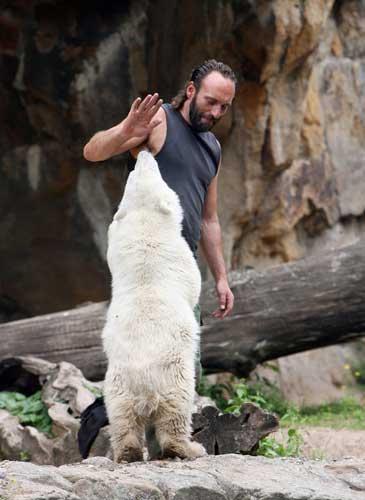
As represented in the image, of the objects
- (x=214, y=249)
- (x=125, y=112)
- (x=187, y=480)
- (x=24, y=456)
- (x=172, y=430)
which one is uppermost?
(x=125, y=112)

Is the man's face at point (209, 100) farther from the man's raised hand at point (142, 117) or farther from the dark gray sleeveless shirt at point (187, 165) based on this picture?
the man's raised hand at point (142, 117)

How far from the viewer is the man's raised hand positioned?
170 inches

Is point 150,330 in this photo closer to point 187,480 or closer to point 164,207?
point 164,207

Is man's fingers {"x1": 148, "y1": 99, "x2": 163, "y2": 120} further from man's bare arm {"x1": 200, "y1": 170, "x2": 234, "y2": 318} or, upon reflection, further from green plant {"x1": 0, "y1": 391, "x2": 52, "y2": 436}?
green plant {"x1": 0, "y1": 391, "x2": 52, "y2": 436}

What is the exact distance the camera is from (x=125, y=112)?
384 inches

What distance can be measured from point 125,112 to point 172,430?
19.5 ft

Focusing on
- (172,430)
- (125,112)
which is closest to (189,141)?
(172,430)

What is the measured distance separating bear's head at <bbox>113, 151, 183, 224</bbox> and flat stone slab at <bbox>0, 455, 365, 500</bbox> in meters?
1.12

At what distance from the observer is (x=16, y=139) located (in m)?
10.2

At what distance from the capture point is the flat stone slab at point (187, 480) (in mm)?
3523

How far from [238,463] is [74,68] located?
6.07m

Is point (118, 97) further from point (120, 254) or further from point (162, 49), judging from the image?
point (120, 254)

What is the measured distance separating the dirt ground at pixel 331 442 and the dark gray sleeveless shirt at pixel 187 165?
232 cm

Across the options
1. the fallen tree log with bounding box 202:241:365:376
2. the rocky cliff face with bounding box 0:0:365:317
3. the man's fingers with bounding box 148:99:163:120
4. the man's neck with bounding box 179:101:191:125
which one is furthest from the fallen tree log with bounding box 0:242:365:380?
the man's fingers with bounding box 148:99:163:120
